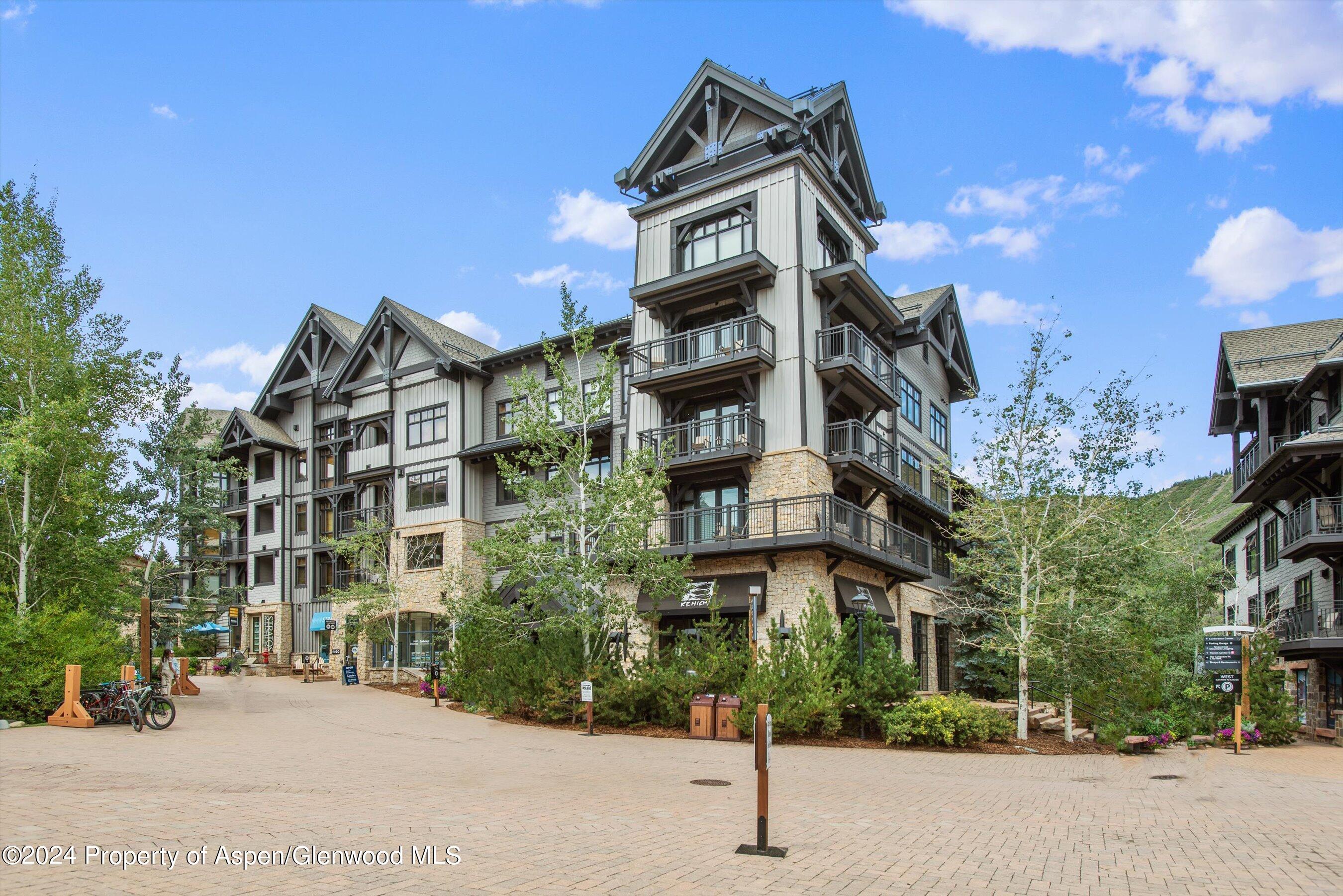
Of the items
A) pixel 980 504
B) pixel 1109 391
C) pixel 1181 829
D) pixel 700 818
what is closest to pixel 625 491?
pixel 980 504

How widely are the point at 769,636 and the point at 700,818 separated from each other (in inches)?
400

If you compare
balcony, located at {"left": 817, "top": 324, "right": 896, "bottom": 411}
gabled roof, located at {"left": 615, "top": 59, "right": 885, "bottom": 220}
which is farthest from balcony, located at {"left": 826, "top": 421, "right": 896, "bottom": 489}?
gabled roof, located at {"left": 615, "top": 59, "right": 885, "bottom": 220}

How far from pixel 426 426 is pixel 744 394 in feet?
53.8

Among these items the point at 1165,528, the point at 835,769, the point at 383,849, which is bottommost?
the point at 835,769

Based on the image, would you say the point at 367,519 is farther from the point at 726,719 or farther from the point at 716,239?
the point at 726,719

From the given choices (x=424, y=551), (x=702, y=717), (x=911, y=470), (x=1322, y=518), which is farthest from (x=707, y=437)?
(x=1322, y=518)

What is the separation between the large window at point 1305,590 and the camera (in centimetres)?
3123

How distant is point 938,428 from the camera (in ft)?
124

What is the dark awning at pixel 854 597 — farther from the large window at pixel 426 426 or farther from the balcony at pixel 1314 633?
the large window at pixel 426 426

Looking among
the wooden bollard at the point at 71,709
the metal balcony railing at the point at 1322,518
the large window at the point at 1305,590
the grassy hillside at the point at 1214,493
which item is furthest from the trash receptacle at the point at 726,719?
the grassy hillside at the point at 1214,493

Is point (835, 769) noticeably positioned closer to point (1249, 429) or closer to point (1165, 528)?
point (1165, 528)

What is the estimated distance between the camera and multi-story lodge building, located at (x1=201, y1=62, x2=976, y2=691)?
1022 inches

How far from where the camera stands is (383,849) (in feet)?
24.9

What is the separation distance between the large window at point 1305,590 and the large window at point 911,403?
1388cm
